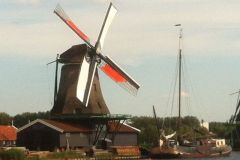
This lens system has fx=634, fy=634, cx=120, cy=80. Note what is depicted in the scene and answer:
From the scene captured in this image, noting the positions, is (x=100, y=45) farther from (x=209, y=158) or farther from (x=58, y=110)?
(x=209, y=158)

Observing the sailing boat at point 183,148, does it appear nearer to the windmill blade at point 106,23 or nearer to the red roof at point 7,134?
the windmill blade at point 106,23

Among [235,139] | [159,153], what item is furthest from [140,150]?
[235,139]

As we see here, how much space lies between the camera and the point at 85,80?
232 ft

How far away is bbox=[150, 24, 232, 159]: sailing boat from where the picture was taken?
244ft

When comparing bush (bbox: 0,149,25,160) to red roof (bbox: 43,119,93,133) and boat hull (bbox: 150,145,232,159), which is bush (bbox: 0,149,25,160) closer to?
red roof (bbox: 43,119,93,133)

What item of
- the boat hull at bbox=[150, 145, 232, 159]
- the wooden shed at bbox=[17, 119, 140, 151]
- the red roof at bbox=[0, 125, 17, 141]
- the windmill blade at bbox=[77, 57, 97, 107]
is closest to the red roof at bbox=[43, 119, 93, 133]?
the wooden shed at bbox=[17, 119, 140, 151]

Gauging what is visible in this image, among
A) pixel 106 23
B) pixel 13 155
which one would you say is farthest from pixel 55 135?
pixel 106 23

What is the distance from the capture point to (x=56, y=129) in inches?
2566

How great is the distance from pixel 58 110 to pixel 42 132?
492cm

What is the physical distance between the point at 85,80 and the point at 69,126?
5889 millimetres

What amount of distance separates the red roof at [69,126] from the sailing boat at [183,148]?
9.76m

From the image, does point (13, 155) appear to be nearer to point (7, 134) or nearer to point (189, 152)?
point (7, 134)

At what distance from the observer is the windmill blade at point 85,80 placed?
6962cm

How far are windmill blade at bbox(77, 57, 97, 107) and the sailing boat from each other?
36.3ft
